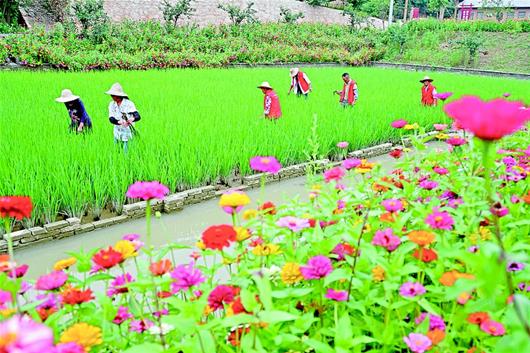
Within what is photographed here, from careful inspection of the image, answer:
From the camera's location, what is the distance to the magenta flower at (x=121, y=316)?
4.47ft

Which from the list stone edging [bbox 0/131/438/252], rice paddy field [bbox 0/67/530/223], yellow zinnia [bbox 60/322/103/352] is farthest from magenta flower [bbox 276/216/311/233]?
rice paddy field [bbox 0/67/530/223]

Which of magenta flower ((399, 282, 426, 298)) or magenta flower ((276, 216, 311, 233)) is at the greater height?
magenta flower ((276, 216, 311, 233))

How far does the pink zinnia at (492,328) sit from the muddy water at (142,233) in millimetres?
2250

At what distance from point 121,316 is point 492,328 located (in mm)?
959

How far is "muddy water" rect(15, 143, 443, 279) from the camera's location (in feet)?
11.2

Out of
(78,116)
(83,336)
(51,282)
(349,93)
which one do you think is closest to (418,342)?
(83,336)

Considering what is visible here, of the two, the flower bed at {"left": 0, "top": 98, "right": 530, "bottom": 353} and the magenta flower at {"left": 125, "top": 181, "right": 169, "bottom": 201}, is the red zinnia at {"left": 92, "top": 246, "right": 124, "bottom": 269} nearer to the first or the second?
the flower bed at {"left": 0, "top": 98, "right": 530, "bottom": 353}

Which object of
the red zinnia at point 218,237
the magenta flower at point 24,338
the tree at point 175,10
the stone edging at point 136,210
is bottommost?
the stone edging at point 136,210

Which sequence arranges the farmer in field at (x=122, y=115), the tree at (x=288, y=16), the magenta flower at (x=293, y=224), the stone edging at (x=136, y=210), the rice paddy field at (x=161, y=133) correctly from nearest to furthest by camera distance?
1. the magenta flower at (x=293, y=224)
2. the stone edging at (x=136, y=210)
3. the rice paddy field at (x=161, y=133)
4. the farmer in field at (x=122, y=115)
5. the tree at (x=288, y=16)

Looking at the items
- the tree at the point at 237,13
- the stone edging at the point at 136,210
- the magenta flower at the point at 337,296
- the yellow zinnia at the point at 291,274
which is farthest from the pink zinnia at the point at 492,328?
the tree at the point at 237,13

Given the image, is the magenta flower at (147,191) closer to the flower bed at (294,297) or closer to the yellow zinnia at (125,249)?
the flower bed at (294,297)

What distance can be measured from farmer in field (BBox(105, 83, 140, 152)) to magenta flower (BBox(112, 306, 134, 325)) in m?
3.45

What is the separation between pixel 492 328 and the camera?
1.13 meters

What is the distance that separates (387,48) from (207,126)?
633 inches
